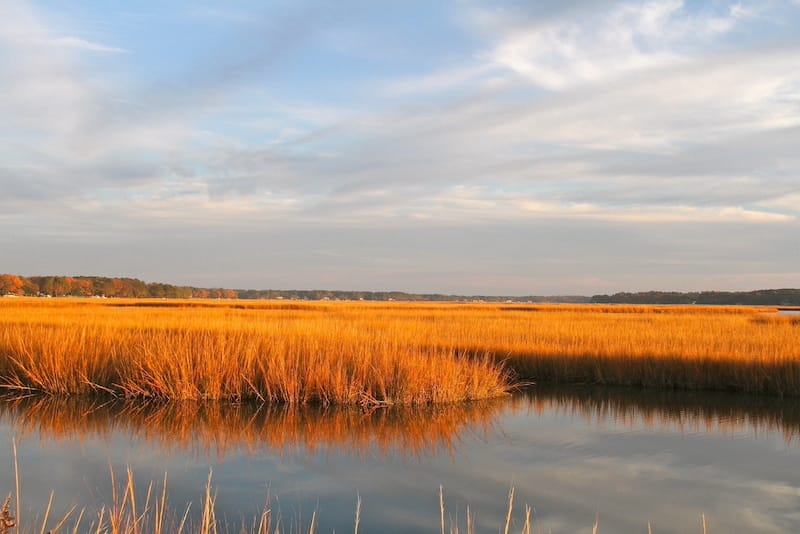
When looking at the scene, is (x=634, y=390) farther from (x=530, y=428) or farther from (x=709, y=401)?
(x=530, y=428)

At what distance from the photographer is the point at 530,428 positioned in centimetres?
818

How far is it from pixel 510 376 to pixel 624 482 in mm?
6502

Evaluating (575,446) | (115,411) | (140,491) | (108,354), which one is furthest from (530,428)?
(108,354)

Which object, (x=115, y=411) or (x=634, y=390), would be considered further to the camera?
(x=634, y=390)

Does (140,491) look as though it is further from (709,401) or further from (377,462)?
(709,401)

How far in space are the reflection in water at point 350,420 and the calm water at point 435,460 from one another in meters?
0.03

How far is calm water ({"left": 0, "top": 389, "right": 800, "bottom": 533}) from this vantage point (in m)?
5.04

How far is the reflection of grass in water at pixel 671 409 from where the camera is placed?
8359mm

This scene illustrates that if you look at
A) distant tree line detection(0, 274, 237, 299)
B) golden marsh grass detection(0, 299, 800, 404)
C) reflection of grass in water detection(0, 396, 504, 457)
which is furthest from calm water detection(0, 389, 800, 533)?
distant tree line detection(0, 274, 237, 299)

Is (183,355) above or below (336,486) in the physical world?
above

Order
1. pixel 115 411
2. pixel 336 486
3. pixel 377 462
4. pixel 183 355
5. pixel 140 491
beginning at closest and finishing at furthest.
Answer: pixel 140 491, pixel 336 486, pixel 377 462, pixel 115 411, pixel 183 355

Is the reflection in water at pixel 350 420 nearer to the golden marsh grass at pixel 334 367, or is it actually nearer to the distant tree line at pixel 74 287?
the golden marsh grass at pixel 334 367

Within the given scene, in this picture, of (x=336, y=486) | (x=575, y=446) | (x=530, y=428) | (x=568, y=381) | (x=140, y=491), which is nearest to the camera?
(x=140, y=491)

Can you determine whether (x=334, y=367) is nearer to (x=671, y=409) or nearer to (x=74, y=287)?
(x=671, y=409)
